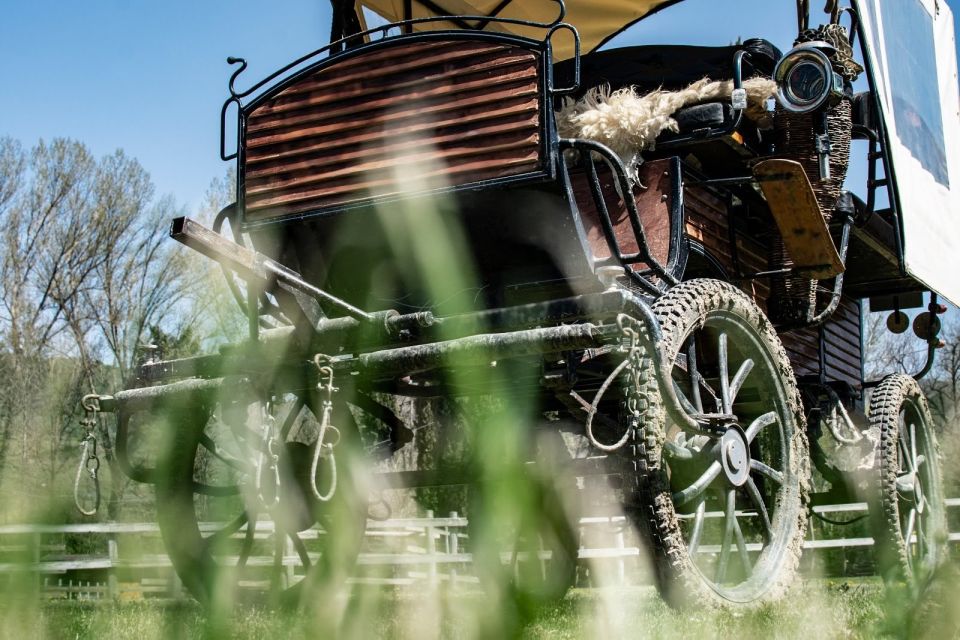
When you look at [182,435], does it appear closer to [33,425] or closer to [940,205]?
[940,205]

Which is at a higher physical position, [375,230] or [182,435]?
[375,230]

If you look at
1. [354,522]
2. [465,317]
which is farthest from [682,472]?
[354,522]

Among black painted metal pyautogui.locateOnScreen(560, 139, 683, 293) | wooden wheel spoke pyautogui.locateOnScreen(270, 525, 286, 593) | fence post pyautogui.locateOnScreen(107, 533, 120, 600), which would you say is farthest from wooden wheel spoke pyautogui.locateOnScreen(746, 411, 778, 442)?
fence post pyautogui.locateOnScreen(107, 533, 120, 600)

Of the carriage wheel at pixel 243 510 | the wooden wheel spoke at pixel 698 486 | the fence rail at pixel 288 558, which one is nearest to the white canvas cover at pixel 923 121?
the wooden wheel spoke at pixel 698 486

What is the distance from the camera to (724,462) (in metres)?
3.79

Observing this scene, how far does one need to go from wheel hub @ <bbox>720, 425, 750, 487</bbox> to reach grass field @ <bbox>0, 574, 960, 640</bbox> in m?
0.47

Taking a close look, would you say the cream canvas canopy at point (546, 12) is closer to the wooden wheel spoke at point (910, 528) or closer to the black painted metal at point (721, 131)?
the black painted metal at point (721, 131)

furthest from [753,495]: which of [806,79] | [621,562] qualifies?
[621,562]

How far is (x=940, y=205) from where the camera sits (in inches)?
211

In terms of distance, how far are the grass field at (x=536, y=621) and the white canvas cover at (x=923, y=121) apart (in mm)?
1503

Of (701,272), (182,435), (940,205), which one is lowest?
(182,435)

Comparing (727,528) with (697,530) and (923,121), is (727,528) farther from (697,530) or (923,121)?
(923,121)

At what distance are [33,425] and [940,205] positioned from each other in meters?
18.0

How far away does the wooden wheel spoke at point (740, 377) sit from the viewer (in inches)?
162
